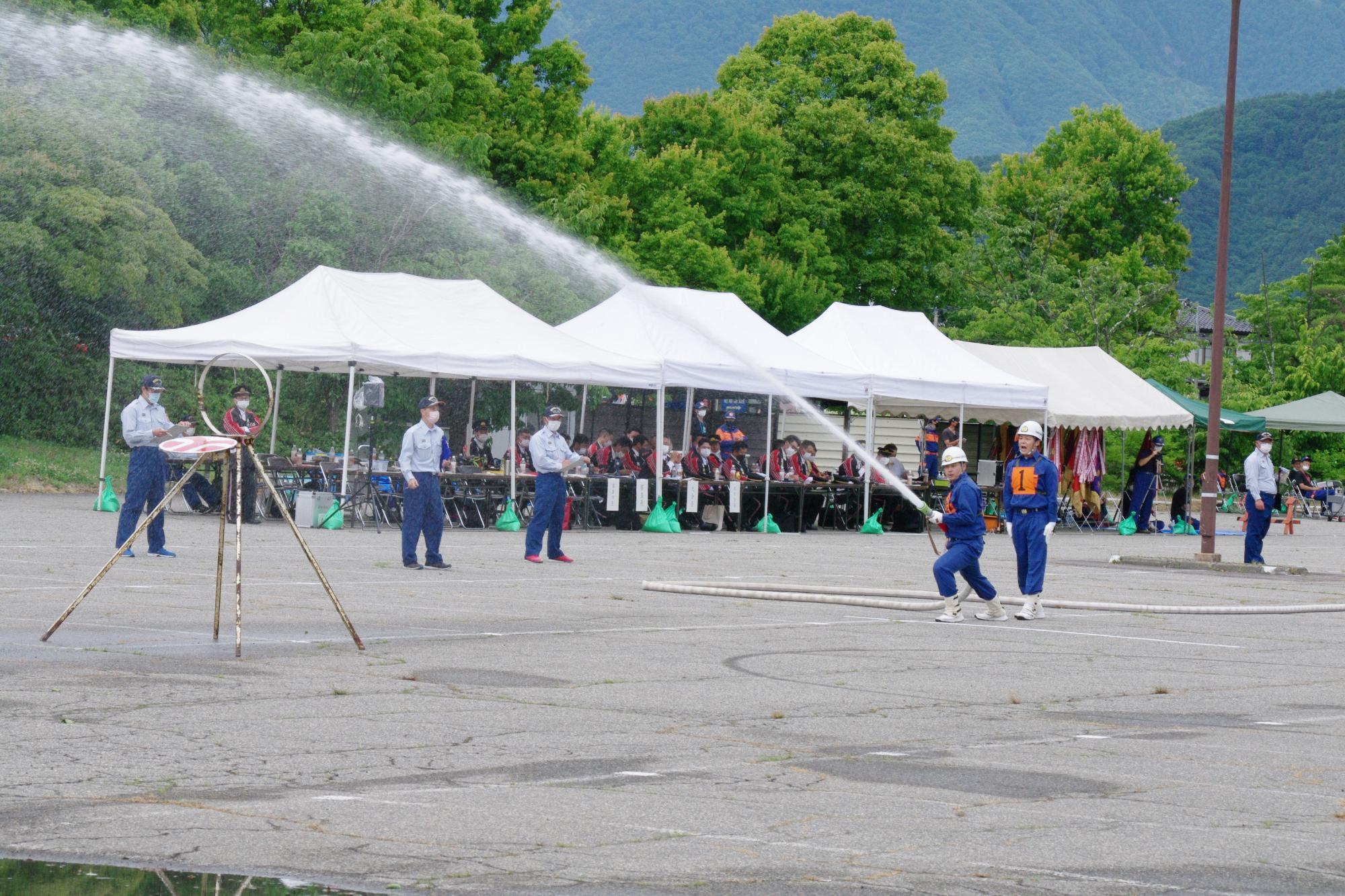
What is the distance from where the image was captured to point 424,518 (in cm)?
2039

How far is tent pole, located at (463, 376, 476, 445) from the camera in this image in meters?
32.1

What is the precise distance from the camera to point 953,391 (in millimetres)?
33219

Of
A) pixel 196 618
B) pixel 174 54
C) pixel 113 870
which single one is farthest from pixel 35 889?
pixel 174 54

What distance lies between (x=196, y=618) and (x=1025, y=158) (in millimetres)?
78743

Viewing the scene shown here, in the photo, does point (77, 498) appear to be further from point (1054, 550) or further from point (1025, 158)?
point (1025, 158)

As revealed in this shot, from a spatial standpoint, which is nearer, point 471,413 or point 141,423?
point 141,423

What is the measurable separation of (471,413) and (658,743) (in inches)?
948

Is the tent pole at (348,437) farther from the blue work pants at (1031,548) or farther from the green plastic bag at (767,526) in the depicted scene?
the blue work pants at (1031,548)

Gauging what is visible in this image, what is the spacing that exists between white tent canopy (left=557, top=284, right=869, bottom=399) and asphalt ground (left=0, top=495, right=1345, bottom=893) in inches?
483

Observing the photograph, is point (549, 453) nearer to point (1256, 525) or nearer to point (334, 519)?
point (334, 519)

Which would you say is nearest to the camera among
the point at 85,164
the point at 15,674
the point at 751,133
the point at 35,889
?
the point at 35,889

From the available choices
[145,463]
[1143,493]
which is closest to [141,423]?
[145,463]

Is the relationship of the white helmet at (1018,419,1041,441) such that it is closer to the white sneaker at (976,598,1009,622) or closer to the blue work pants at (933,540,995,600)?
the blue work pants at (933,540,995,600)

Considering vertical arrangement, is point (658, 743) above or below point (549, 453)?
below
